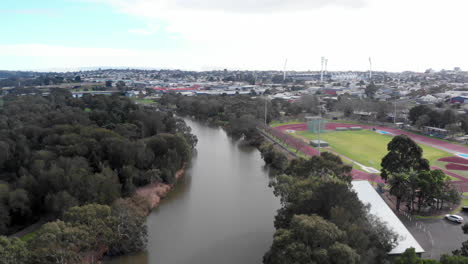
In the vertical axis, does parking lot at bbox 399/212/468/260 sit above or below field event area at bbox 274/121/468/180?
below

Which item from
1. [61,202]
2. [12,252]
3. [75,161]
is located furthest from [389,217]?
[75,161]

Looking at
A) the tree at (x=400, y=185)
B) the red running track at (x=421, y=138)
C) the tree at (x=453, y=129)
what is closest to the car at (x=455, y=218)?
the tree at (x=400, y=185)

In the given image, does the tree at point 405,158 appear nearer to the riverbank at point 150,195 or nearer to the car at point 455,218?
the car at point 455,218

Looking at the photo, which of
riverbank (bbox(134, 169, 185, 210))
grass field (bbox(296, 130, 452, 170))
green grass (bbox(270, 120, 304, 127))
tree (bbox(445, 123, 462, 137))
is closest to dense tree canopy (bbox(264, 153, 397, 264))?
riverbank (bbox(134, 169, 185, 210))

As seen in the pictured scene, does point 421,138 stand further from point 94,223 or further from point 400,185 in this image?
point 94,223

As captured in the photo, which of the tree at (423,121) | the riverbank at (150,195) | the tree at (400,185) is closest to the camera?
the tree at (400,185)

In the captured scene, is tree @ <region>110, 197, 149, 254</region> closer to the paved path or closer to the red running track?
the paved path

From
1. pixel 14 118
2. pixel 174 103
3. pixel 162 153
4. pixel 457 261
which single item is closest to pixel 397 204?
pixel 457 261
